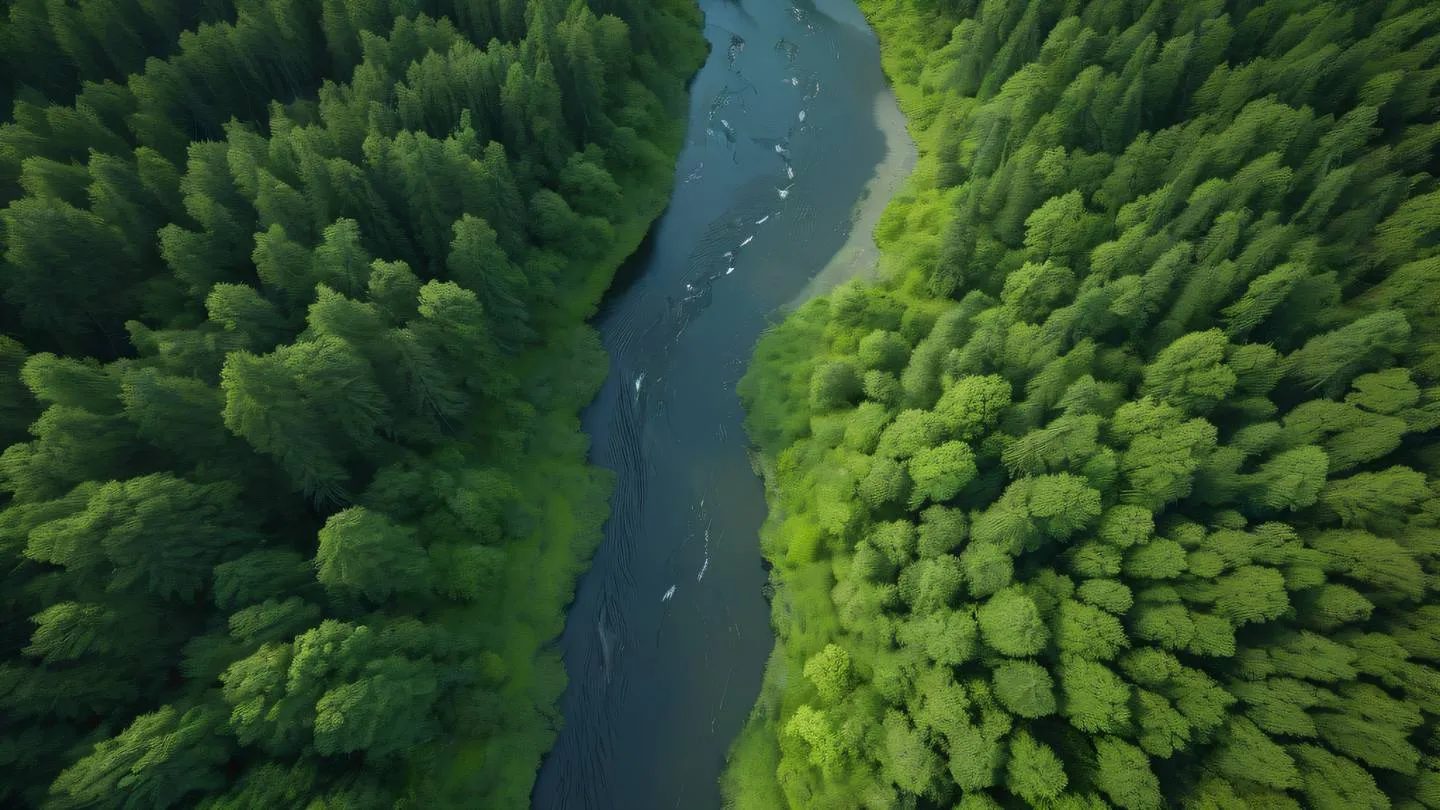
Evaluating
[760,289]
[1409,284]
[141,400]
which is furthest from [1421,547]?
[141,400]

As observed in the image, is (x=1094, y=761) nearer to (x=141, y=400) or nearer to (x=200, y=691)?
(x=200, y=691)

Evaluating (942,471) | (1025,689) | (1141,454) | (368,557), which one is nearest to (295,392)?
(368,557)

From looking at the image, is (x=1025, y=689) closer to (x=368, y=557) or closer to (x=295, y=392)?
(x=368, y=557)

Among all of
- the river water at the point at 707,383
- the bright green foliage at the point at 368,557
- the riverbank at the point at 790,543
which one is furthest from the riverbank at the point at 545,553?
→ the riverbank at the point at 790,543

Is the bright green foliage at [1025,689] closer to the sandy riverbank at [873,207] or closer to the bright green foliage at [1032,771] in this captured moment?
the bright green foliage at [1032,771]

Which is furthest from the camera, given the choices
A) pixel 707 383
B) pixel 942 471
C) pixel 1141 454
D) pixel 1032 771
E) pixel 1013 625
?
pixel 707 383

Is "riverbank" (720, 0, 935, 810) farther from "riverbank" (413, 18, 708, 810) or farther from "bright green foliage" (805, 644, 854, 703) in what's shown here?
"riverbank" (413, 18, 708, 810)
